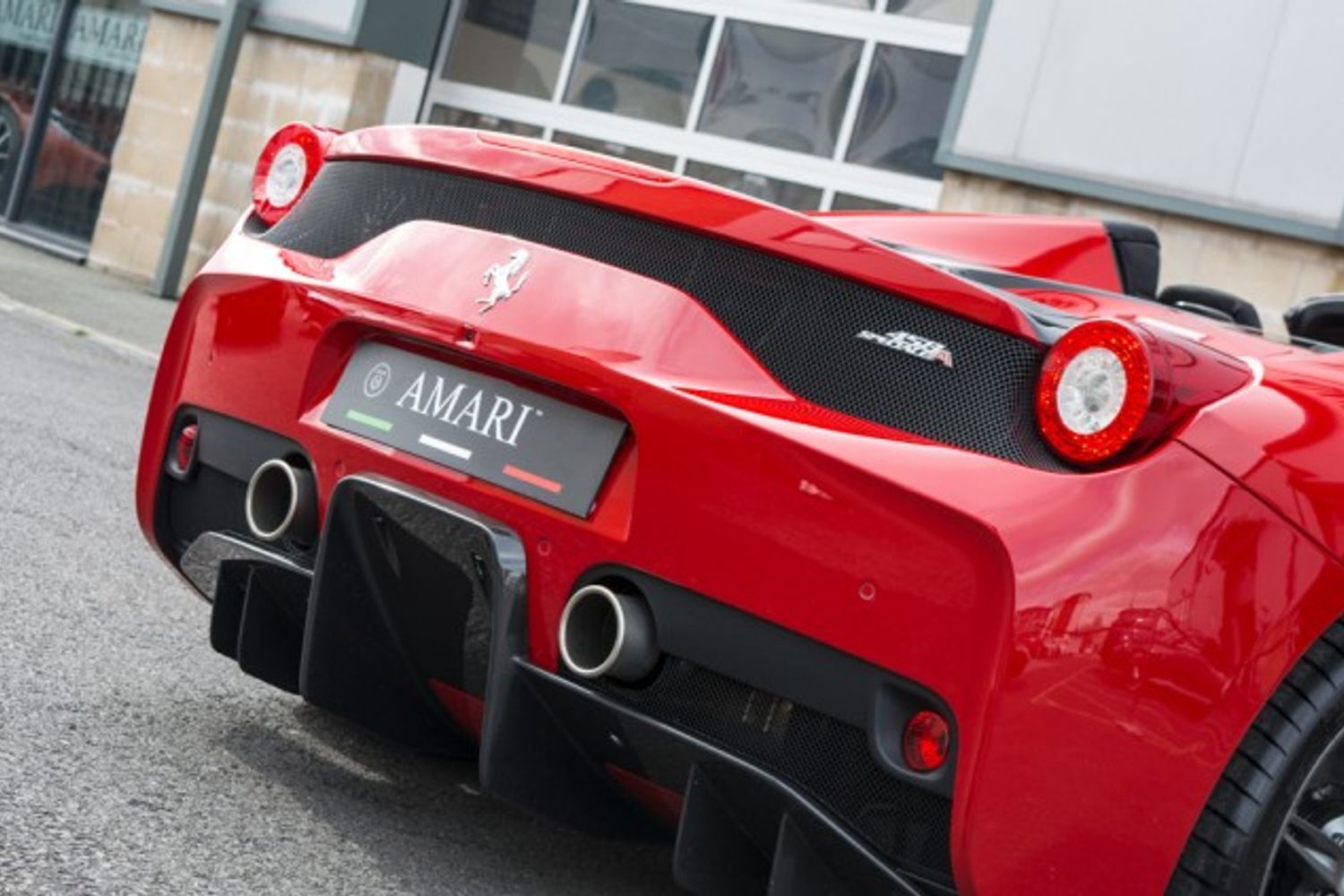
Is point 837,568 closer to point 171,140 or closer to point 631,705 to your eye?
point 631,705

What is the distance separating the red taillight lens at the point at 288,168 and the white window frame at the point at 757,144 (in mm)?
6988

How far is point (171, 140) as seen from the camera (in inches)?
561

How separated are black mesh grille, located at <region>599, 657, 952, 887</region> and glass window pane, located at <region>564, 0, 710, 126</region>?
368 inches

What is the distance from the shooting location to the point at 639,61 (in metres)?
12.2

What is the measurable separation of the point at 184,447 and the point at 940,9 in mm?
7997

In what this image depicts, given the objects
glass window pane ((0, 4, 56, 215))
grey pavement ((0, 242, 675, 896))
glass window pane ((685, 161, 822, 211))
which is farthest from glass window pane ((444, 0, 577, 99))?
grey pavement ((0, 242, 675, 896))

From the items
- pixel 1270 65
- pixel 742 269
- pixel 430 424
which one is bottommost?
pixel 430 424

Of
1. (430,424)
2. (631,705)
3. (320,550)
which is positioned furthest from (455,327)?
(631,705)

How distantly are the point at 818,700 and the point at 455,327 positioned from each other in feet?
2.55

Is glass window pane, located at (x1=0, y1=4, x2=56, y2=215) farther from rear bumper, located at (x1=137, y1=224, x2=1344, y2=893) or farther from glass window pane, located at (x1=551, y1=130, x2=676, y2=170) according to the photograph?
rear bumper, located at (x1=137, y1=224, x2=1344, y2=893)

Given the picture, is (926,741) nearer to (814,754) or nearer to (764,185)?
(814,754)

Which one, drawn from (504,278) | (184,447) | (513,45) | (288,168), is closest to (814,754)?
(504,278)

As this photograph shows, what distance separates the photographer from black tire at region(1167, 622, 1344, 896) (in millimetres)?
2502

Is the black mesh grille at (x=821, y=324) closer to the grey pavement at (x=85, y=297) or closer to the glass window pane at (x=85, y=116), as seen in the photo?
the grey pavement at (x=85, y=297)
